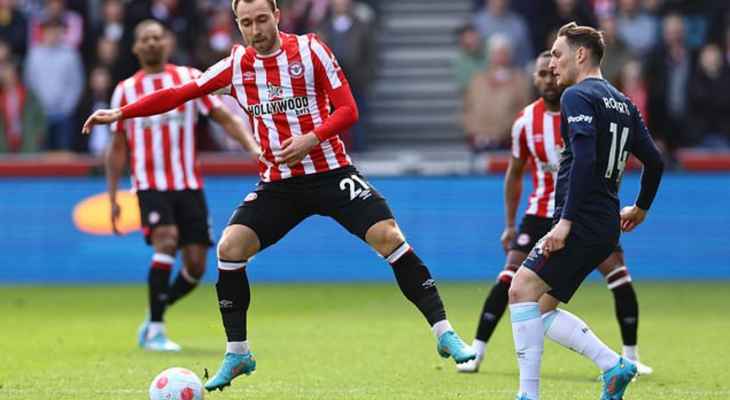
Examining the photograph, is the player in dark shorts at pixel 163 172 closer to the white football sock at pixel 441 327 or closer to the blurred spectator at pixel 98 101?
the white football sock at pixel 441 327

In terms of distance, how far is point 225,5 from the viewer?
63.1 ft

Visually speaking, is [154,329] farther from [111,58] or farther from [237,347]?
[111,58]

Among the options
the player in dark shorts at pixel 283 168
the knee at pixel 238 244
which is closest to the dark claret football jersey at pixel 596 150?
the player in dark shorts at pixel 283 168

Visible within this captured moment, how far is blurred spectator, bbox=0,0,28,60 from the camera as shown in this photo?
62.5 feet

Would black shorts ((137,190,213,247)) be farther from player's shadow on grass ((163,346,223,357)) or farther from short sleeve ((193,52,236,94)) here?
short sleeve ((193,52,236,94))

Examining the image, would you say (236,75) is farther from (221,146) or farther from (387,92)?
(387,92)

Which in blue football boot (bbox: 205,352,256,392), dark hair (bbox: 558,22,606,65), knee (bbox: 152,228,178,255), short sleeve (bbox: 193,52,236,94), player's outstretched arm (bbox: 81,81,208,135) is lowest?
knee (bbox: 152,228,178,255)

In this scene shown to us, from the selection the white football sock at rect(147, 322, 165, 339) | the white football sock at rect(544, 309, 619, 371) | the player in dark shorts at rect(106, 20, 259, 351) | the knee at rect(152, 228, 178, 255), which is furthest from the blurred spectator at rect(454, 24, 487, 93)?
the white football sock at rect(544, 309, 619, 371)

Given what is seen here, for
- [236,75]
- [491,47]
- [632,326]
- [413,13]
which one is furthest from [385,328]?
[413,13]

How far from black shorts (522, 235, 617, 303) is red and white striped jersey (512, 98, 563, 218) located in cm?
217

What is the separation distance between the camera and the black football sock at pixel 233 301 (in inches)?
336

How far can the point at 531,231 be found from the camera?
10000 mm

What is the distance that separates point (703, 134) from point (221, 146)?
5.82 meters

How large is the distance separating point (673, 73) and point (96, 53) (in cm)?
709
